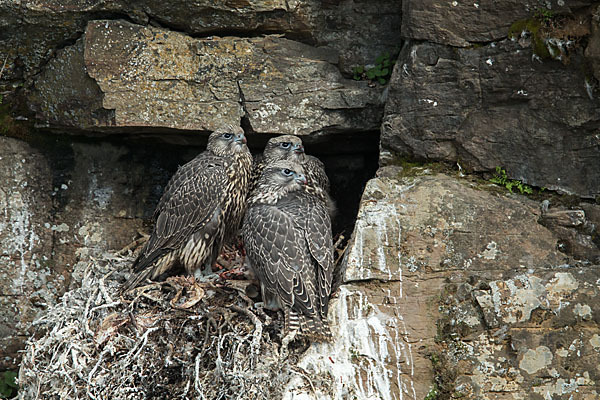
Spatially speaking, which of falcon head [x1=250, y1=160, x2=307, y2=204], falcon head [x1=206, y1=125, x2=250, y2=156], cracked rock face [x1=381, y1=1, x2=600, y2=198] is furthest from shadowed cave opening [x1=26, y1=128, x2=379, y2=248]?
cracked rock face [x1=381, y1=1, x2=600, y2=198]

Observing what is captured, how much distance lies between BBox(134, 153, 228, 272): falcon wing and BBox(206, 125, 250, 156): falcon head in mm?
193

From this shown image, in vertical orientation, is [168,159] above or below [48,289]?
above

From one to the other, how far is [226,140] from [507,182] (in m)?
2.29

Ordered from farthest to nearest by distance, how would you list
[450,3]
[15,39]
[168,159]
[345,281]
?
[168,159], [15,39], [450,3], [345,281]

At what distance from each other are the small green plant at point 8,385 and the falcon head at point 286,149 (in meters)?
2.85

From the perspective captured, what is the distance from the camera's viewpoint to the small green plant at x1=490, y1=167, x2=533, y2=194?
17.8ft

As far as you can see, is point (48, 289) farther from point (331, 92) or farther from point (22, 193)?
point (331, 92)

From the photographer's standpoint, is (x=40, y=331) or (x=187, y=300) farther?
(x=40, y=331)

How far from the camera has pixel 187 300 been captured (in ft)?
18.1

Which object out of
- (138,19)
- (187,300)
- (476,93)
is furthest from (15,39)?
(476,93)

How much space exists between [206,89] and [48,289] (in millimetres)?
2252

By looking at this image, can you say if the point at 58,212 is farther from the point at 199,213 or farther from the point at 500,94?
the point at 500,94

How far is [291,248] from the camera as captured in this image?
5.38m

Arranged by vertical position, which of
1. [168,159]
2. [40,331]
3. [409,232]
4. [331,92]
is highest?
[331,92]
